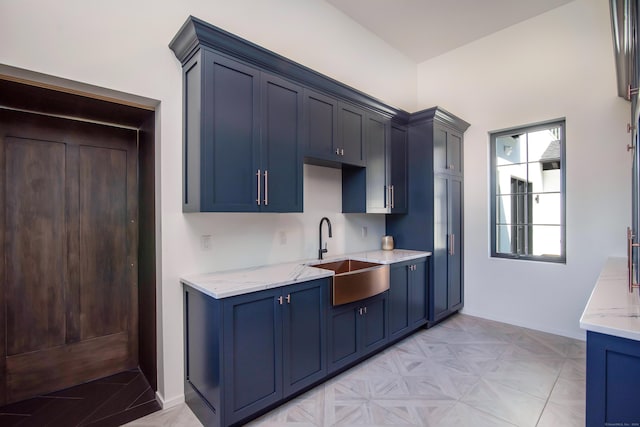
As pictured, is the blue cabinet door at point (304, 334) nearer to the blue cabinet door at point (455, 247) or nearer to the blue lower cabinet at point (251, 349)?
the blue lower cabinet at point (251, 349)

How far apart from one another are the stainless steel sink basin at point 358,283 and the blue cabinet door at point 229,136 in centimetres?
94

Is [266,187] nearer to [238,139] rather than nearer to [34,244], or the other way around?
[238,139]

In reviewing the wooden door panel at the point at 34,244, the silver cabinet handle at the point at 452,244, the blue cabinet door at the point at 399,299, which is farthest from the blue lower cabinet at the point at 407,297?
the wooden door panel at the point at 34,244

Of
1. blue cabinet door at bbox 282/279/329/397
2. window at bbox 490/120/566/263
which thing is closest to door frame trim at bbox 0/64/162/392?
blue cabinet door at bbox 282/279/329/397

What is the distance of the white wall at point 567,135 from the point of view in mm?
3062

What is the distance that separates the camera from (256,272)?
239 centimetres

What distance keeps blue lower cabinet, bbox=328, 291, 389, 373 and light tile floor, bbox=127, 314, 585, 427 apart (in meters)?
0.14

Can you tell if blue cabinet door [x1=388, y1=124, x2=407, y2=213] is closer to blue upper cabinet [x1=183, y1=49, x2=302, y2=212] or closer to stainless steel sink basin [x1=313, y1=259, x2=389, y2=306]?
stainless steel sink basin [x1=313, y1=259, x2=389, y2=306]

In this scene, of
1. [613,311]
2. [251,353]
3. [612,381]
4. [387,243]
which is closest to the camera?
[612,381]

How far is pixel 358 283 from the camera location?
102 inches

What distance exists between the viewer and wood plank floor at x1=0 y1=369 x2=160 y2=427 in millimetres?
1986

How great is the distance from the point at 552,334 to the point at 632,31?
9.89 ft

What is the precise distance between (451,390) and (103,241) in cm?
309

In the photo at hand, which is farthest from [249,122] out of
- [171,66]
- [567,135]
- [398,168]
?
[567,135]
